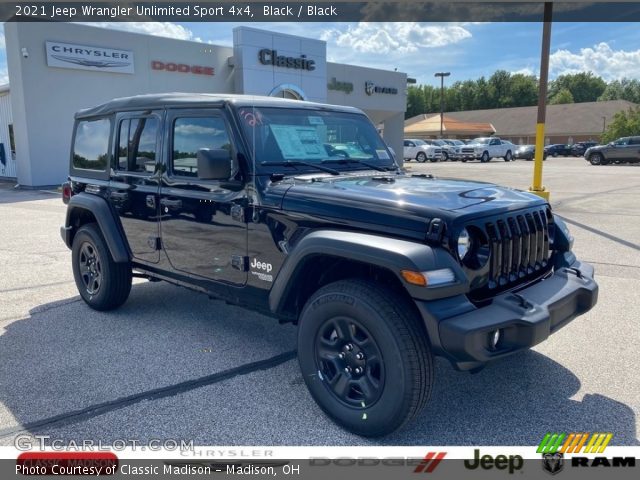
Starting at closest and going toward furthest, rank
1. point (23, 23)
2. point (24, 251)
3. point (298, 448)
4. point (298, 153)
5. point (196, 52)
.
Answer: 1. point (298, 448)
2. point (298, 153)
3. point (24, 251)
4. point (23, 23)
5. point (196, 52)

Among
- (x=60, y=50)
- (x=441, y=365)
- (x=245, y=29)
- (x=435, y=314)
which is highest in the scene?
(x=245, y=29)

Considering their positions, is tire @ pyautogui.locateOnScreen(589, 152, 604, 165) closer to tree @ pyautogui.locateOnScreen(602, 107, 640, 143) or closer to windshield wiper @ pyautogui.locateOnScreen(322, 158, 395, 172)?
tree @ pyautogui.locateOnScreen(602, 107, 640, 143)

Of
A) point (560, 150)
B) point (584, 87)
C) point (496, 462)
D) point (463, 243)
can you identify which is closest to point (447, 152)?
point (560, 150)

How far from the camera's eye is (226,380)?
3.76m

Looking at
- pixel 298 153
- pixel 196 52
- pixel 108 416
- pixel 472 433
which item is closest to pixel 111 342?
pixel 108 416

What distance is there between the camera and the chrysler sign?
17.6 m

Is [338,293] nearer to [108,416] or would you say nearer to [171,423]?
[171,423]

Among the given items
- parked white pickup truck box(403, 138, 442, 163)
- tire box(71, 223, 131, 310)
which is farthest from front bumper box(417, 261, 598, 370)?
parked white pickup truck box(403, 138, 442, 163)

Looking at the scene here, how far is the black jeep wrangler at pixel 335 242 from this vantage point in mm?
2816

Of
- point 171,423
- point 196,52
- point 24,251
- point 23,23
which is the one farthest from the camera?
point 196,52

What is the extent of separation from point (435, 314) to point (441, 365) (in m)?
1.52

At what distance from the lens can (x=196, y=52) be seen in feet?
70.6

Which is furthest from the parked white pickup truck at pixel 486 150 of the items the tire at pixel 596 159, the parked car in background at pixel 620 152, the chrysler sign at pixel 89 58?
the chrysler sign at pixel 89 58

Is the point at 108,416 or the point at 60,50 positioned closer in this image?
the point at 108,416
